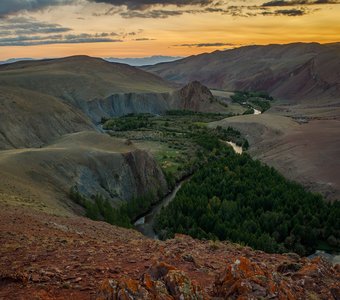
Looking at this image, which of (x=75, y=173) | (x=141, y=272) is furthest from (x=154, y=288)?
(x=75, y=173)

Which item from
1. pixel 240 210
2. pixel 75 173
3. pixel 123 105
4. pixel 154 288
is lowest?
pixel 123 105

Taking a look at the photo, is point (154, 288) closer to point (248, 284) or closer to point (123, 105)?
point (248, 284)

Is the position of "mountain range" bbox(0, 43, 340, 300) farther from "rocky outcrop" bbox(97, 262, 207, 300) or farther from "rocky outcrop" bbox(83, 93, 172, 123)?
"rocky outcrop" bbox(83, 93, 172, 123)

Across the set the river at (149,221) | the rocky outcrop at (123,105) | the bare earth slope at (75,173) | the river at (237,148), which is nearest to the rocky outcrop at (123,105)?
the rocky outcrop at (123,105)

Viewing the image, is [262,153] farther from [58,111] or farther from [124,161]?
[58,111]

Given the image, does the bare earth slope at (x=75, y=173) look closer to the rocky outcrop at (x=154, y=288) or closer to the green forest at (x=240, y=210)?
the green forest at (x=240, y=210)

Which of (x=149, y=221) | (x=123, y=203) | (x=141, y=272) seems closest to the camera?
(x=141, y=272)

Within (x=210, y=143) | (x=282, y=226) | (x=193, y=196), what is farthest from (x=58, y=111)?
(x=282, y=226)
